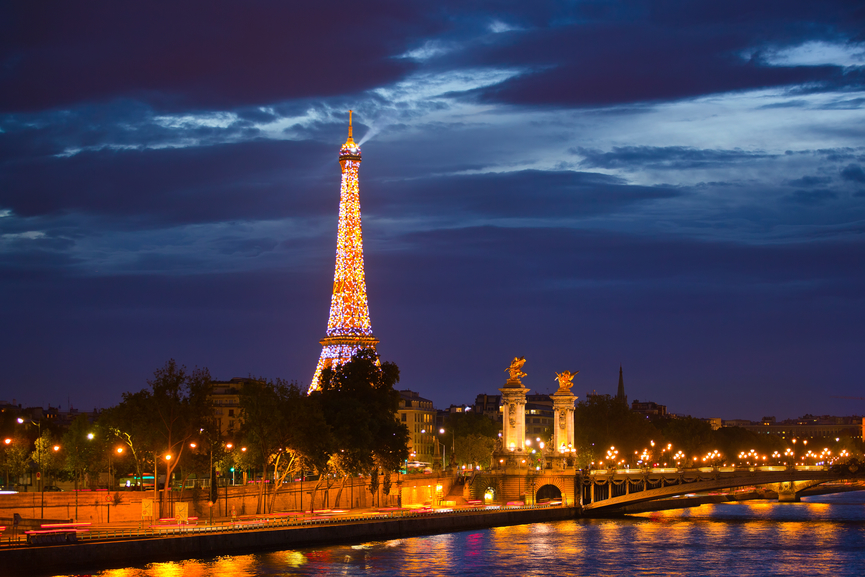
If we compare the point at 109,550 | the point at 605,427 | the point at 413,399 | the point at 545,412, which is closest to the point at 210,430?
the point at 109,550

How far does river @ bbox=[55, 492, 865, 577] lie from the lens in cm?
5441

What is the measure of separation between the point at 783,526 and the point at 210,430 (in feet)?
127

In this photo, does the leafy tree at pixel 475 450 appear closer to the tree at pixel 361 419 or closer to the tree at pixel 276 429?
the tree at pixel 361 419

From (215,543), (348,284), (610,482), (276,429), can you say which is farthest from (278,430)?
(348,284)

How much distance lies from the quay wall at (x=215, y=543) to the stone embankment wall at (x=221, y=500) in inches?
262

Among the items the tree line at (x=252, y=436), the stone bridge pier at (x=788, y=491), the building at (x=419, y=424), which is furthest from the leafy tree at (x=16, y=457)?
the stone bridge pier at (x=788, y=491)

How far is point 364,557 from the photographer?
193 feet

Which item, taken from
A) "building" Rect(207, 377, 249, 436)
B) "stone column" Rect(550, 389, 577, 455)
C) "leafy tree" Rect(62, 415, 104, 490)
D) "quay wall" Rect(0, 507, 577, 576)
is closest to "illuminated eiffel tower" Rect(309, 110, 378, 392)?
"building" Rect(207, 377, 249, 436)

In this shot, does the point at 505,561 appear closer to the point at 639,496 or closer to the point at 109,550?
the point at 109,550

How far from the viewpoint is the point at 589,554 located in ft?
207

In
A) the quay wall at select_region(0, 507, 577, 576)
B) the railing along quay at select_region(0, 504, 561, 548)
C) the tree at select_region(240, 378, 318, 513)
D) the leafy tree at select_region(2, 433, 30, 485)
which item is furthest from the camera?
the leafy tree at select_region(2, 433, 30, 485)

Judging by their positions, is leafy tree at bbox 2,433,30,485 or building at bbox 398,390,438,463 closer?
leafy tree at bbox 2,433,30,485

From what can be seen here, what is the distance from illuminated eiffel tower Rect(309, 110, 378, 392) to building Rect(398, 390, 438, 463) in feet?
95.2

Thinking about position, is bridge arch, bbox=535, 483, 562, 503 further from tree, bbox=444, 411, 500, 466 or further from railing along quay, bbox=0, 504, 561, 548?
tree, bbox=444, 411, 500, 466
